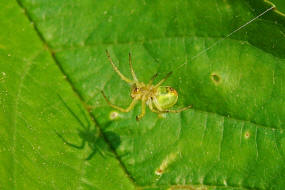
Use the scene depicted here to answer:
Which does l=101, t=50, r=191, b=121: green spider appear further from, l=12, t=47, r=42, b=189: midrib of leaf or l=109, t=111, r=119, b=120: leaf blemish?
l=12, t=47, r=42, b=189: midrib of leaf

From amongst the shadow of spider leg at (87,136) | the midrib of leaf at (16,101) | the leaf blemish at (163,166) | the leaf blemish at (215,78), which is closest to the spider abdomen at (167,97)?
the leaf blemish at (215,78)

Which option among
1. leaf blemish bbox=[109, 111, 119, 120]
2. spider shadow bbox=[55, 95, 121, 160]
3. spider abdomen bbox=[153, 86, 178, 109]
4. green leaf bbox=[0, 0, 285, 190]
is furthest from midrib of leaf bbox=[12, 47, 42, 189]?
spider abdomen bbox=[153, 86, 178, 109]

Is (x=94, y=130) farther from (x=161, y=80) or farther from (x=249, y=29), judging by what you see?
(x=249, y=29)

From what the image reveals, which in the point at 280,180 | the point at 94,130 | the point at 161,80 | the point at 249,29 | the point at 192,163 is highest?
the point at 94,130

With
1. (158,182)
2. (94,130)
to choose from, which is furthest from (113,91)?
(158,182)

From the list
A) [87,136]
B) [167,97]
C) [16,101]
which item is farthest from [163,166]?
[16,101]

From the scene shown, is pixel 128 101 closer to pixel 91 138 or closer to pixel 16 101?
pixel 91 138
